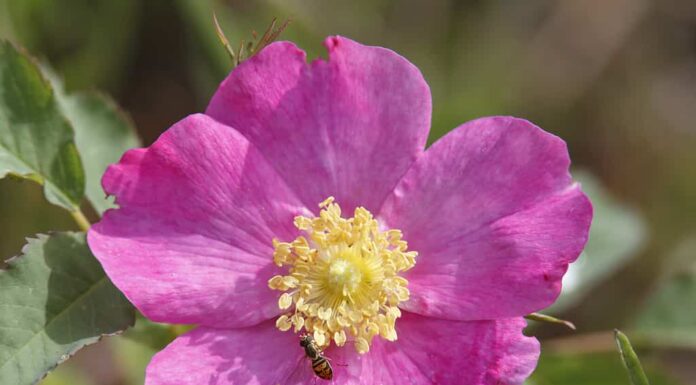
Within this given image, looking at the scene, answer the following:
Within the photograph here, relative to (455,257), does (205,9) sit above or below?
below

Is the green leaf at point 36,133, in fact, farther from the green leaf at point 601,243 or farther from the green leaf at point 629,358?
the green leaf at point 601,243

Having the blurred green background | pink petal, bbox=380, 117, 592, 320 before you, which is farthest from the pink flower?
the blurred green background

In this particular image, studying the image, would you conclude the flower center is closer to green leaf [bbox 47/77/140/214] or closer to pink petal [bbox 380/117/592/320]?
pink petal [bbox 380/117/592/320]

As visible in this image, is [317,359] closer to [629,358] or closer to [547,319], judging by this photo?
[547,319]

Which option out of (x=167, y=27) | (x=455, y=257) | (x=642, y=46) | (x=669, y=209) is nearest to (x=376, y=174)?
(x=455, y=257)

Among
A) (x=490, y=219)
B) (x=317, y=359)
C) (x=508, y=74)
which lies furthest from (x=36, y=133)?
(x=508, y=74)

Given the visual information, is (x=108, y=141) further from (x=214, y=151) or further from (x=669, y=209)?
(x=669, y=209)
